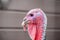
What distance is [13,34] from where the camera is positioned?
1.87 metres

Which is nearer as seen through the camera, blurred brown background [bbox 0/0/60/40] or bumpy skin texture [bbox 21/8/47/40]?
bumpy skin texture [bbox 21/8/47/40]

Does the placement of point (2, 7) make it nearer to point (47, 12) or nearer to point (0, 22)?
point (0, 22)

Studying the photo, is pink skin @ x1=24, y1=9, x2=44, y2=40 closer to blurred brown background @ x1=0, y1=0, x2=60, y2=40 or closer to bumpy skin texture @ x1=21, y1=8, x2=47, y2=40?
bumpy skin texture @ x1=21, y1=8, x2=47, y2=40

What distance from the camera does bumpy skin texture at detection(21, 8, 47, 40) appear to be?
853 mm

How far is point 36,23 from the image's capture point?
34.3 inches

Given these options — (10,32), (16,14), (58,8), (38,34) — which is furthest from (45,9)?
(38,34)

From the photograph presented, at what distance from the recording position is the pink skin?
2.81 feet

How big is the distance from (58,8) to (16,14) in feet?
1.70

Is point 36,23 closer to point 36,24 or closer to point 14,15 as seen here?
point 36,24

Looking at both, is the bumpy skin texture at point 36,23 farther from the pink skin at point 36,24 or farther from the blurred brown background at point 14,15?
the blurred brown background at point 14,15

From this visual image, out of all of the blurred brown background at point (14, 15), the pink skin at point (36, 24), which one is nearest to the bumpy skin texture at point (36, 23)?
the pink skin at point (36, 24)

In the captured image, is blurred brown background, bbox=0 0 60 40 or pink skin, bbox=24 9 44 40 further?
blurred brown background, bbox=0 0 60 40

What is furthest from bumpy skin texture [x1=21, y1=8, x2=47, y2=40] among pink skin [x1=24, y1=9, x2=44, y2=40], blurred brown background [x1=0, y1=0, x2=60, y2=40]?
blurred brown background [x1=0, y1=0, x2=60, y2=40]

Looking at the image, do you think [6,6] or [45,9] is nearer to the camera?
[6,6]
